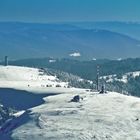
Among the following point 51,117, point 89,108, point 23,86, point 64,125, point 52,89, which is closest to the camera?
point 64,125

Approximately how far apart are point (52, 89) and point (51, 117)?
69.5 m

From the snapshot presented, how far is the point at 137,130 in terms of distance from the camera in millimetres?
101250

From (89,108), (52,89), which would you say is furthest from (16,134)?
(52,89)

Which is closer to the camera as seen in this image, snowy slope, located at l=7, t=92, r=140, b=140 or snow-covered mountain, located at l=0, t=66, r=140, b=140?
snowy slope, located at l=7, t=92, r=140, b=140

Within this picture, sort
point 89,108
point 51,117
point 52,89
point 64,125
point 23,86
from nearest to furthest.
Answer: point 64,125, point 51,117, point 89,108, point 52,89, point 23,86

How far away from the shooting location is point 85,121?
10638cm

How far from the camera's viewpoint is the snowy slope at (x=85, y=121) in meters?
97.8

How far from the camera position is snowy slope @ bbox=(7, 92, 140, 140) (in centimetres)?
9781

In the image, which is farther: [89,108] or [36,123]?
[89,108]

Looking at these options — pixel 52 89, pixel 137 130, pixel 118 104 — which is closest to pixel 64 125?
pixel 137 130

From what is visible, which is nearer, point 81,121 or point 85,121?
point 85,121

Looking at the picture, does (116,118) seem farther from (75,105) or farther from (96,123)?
(75,105)

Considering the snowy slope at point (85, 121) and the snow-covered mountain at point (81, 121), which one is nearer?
the snowy slope at point (85, 121)

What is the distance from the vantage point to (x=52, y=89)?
180 meters
